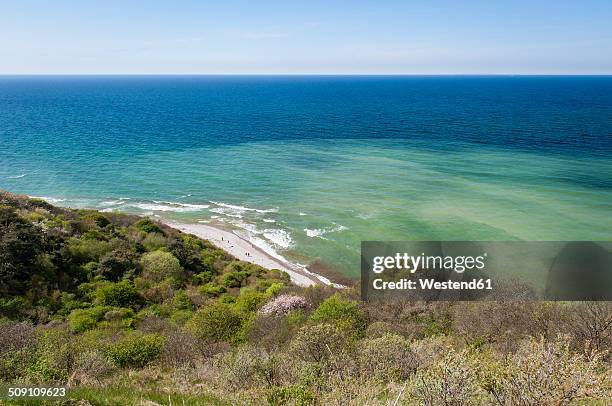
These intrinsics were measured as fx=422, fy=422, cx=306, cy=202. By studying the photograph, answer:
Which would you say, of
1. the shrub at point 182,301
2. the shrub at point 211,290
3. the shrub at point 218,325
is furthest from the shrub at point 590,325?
the shrub at point 211,290

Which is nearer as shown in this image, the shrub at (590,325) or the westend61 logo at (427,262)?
the shrub at (590,325)

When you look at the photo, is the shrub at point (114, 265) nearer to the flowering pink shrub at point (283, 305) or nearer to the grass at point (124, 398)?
the flowering pink shrub at point (283, 305)

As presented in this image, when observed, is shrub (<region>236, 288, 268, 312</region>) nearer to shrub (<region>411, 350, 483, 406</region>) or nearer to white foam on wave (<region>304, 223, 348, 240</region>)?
shrub (<region>411, 350, 483, 406</region>)

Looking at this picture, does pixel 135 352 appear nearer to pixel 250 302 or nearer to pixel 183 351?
pixel 183 351

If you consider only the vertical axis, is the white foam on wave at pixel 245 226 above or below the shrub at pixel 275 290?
below

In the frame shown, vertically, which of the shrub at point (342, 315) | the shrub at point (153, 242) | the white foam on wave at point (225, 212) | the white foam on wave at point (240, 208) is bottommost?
the white foam on wave at point (225, 212)

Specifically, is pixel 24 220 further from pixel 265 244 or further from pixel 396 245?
pixel 396 245

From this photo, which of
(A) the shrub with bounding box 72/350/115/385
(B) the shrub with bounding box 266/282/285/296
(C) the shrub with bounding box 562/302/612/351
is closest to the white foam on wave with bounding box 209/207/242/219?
(B) the shrub with bounding box 266/282/285/296

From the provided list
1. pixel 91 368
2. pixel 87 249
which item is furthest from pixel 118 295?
pixel 91 368

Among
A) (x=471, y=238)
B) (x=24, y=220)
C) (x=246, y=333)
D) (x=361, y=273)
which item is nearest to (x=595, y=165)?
(x=471, y=238)
